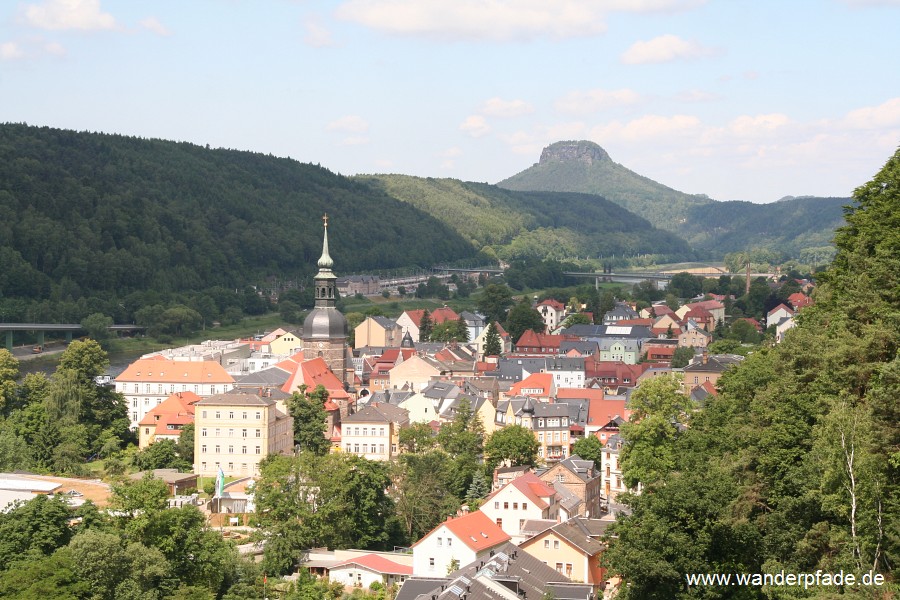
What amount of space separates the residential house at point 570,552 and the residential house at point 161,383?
40341 mm

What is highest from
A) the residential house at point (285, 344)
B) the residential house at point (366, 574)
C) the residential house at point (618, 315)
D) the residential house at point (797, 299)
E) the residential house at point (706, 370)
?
the residential house at point (797, 299)

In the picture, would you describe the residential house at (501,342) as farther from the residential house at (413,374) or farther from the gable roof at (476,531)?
the gable roof at (476,531)

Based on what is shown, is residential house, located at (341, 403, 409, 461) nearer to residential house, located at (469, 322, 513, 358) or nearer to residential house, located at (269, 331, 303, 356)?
residential house, located at (269, 331, 303, 356)

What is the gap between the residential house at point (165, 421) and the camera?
76375 mm

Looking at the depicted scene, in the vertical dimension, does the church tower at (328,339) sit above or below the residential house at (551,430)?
above

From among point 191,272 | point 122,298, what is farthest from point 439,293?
point 122,298

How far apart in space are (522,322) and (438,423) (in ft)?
206

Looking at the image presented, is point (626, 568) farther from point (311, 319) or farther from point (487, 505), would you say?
point (311, 319)

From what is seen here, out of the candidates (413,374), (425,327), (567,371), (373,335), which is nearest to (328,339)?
(413,374)

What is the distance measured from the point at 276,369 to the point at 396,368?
39.8 feet

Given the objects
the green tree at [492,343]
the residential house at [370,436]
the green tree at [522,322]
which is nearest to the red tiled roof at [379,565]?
the residential house at [370,436]

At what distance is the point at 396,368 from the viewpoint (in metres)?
95.8

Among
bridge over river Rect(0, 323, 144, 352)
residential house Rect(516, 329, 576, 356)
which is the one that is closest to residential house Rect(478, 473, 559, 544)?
residential house Rect(516, 329, 576, 356)

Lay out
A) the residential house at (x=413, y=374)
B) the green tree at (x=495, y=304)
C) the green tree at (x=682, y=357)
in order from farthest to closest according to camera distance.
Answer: the green tree at (x=495, y=304), the green tree at (x=682, y=357), the residential house at (x=413, y=374)
